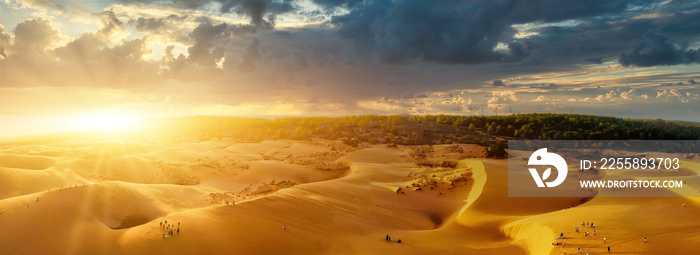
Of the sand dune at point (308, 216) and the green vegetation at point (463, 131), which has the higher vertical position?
the green vegetation at point (463, 131)

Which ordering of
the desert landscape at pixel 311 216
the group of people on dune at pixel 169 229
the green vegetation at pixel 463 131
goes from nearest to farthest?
1. the desert landscape at pixel 311 216
2. the group of people on dune at pixel 169 229
3. the green vegetation at pixel 463 131

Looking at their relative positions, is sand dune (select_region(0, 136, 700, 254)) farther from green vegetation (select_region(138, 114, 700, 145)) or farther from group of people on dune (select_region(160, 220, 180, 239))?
green vegetation (select_region(138, 114, 700, 145))

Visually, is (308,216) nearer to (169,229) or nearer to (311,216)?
(311,216)

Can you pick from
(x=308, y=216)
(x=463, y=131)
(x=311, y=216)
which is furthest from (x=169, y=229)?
(x=463, y=131)

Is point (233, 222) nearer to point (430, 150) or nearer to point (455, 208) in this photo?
point (455, 208)

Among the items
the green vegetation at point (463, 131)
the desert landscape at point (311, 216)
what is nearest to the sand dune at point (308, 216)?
the desert landscape at point (311, 216)

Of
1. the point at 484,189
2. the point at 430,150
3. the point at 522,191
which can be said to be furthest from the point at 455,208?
the point at 430,150

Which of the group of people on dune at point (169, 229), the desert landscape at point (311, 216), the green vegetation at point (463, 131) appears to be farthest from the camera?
the green vegetation at point (463, 131)

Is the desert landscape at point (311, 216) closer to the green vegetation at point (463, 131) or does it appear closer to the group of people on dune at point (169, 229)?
the group of people on dune at point (169, 229)
